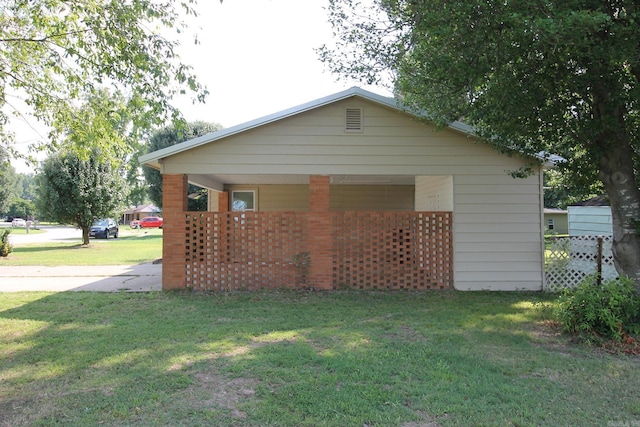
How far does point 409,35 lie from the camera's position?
24.9ft

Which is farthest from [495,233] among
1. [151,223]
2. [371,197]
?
[151,223]

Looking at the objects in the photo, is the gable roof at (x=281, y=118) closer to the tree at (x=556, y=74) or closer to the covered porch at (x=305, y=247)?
the covered porch at (x=305, y=247)

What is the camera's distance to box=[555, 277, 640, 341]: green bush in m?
5.34

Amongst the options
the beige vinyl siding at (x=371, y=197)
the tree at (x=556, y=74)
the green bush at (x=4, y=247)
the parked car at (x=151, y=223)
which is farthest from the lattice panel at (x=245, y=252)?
the parked car at (x=151, y=223)

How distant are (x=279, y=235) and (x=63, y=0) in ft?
17.4

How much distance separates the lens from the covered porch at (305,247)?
8.88 meters

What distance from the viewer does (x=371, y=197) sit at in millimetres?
14414

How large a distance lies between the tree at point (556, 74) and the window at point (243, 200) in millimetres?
8426

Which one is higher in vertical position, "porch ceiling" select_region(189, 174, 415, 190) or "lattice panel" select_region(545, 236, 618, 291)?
"porch ceiling" select_region(189, 174, 415, 190)

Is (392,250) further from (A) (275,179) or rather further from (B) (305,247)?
(A) (275,179)

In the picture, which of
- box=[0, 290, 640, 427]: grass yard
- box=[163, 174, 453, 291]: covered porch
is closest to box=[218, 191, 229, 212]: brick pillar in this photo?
box=[163, 174, 453, 291]: covered porch

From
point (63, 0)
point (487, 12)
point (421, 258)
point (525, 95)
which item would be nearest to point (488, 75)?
point (525, 95)

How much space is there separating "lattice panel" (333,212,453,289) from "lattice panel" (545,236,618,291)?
2188 mm

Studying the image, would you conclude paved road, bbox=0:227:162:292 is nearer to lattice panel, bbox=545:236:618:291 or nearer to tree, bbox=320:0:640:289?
tree, bbox=320:0:640:289
